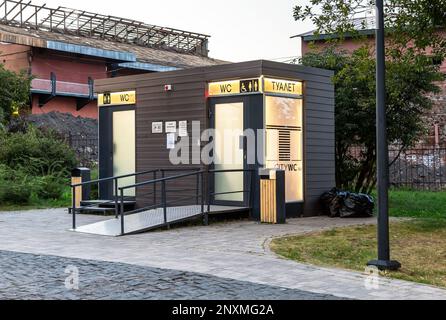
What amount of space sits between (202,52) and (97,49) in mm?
20742

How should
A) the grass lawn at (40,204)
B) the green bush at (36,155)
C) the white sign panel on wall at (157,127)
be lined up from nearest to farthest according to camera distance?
the white sign panel on wall at (157,127), the grass lawn at (40,204), the green bush at (36,155)

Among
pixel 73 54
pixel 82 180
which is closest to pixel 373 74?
pixel 82 180

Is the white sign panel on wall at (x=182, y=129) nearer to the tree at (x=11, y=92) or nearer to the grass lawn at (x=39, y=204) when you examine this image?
the grass lawn at (x=39, y=204)

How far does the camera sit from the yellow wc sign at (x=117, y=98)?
1666 cm

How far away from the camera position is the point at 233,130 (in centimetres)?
1460

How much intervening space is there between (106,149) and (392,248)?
939cm

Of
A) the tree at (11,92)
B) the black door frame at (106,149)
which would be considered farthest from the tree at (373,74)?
the tree at (11,92)

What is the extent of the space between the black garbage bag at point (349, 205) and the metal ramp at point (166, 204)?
7.26 ft

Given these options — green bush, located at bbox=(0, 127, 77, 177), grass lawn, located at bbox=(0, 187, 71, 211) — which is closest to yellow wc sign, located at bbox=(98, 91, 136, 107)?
grass lawn, located at bbox=(0, 187, 71, 211)

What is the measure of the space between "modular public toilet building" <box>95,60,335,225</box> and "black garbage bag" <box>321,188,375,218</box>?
1.47 feet

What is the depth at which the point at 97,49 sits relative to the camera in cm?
4122

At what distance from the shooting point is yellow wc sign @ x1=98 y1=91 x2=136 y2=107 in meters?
16.7

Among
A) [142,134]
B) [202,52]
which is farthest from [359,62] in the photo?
[202,52]

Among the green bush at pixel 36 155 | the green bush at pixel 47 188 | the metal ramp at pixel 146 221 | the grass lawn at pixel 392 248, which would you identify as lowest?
the grass lawn at pixel 392 248
